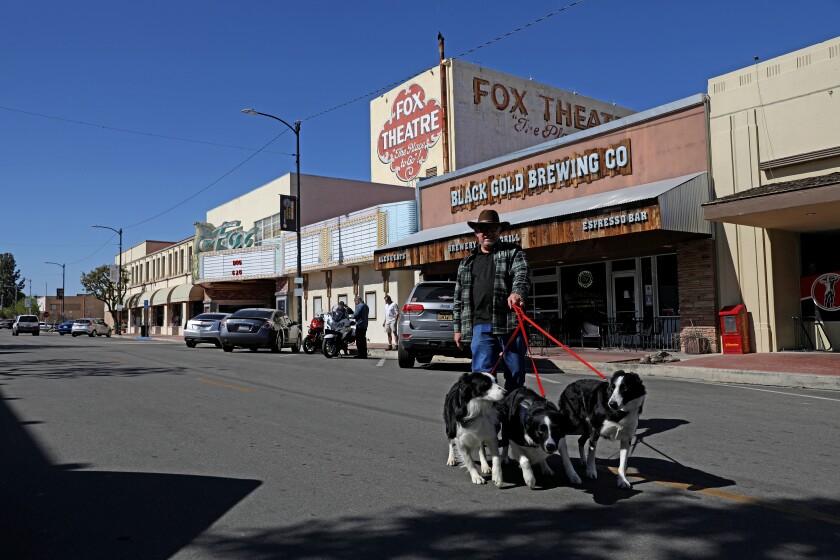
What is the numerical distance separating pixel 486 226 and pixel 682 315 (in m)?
13.0

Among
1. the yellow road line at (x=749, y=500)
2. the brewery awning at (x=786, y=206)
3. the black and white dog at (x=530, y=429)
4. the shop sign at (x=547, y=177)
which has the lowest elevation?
the yellow road line at (x=749, y=500)

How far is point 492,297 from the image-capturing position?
19.1 ft

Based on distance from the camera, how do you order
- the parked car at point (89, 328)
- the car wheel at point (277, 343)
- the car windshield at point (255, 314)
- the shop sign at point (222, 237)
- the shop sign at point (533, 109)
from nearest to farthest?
1. the car wheel at point (277, 343)
2. the car windshield at point (255, 314)
3. the shop sign at point (533, 109)
4. the shop sign at point (222, 237)
5. the parked car at point (89, 328)

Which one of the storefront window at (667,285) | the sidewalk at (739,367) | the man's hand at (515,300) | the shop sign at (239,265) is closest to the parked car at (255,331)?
the sidewalk at (739,367)

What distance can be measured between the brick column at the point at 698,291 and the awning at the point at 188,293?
37.1 meters

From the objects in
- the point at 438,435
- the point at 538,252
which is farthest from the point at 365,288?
the point at 438,435

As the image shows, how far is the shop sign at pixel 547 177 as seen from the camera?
19.3 m

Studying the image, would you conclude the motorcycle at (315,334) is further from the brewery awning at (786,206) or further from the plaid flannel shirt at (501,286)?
the plaid flannel shirt at (501,286)

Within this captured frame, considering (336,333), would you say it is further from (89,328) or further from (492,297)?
(89,328)

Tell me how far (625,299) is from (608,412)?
1609 cm

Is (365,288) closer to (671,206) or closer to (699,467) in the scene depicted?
(671,206)

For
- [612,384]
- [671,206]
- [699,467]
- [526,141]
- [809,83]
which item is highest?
[526,141]

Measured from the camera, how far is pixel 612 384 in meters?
4.73

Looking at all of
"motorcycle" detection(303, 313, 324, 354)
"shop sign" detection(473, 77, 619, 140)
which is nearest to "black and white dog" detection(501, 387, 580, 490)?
"motorcycle" detection(303, 313, 324, 354)
